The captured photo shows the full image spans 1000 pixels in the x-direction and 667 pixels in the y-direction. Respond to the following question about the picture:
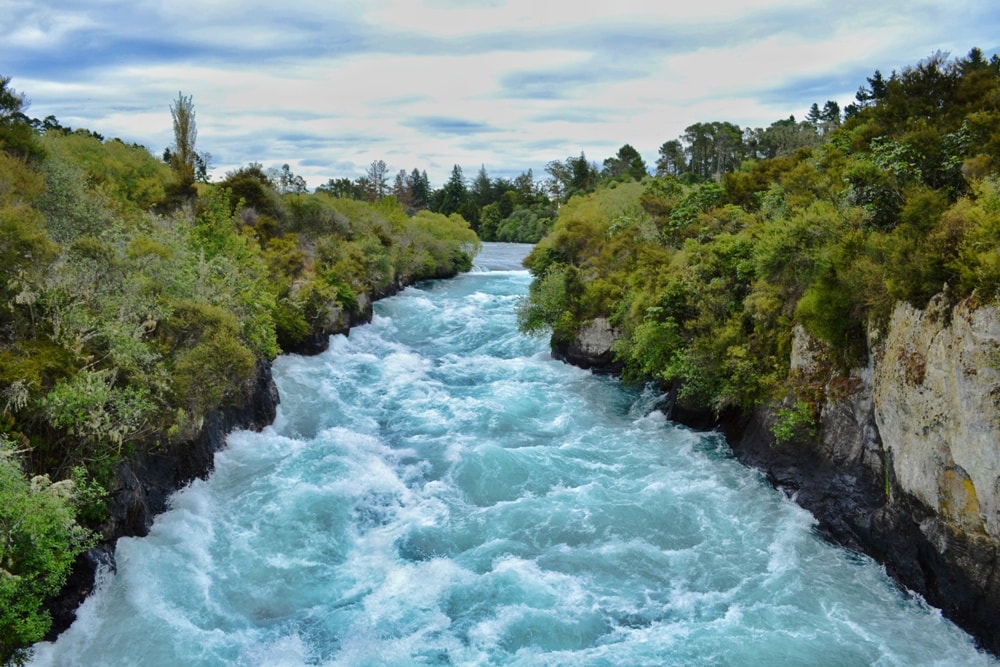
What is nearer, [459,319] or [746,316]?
[746,316]

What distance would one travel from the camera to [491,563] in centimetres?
1332

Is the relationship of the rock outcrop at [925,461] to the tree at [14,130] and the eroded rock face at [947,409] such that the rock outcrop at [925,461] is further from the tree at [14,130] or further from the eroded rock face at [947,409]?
the tree at [14,130]

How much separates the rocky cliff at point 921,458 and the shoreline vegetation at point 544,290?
Result: 0.59 meters

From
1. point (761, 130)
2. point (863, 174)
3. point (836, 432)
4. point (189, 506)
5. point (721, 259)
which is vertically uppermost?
point (761, 130)

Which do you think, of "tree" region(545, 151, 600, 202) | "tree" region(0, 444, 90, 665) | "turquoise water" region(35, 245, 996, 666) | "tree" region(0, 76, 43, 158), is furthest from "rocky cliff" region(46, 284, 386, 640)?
"tree" region(545, 151, 600, 202)

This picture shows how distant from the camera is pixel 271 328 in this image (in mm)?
22594

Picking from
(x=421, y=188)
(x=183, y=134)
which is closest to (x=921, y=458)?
(x=183, y=134)

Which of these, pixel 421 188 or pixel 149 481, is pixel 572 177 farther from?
pixel 149 481

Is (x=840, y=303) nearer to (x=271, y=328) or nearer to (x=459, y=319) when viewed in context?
(x=271, y=328)

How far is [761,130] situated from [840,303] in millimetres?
73215

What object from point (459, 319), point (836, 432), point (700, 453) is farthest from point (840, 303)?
point (459, 319)

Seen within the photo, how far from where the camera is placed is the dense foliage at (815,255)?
1244 centimetres

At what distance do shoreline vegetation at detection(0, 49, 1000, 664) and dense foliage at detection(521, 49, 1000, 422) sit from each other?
57mm

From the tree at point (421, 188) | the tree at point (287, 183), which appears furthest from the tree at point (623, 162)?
the tree at point (287, 183)
